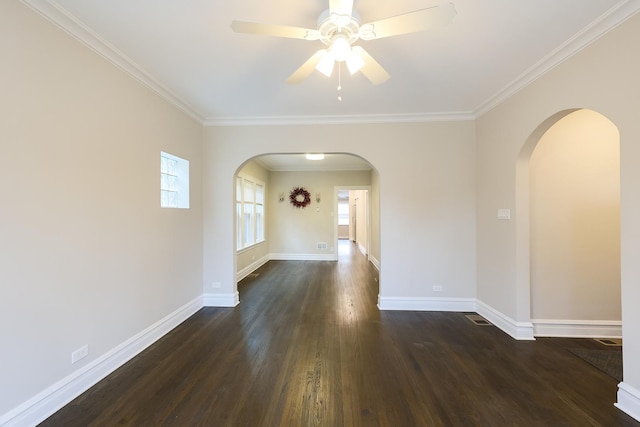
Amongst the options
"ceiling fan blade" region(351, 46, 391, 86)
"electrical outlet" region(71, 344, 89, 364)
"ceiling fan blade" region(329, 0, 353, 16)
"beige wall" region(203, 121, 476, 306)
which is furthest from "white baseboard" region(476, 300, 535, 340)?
"electrical outlet" region(71, 344, 89, 364)

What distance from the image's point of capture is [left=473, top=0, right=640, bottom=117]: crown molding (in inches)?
67.9

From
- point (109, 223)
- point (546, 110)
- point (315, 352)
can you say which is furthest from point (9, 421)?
point (546, 110)

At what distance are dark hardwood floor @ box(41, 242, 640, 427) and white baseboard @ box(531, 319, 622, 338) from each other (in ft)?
0.37

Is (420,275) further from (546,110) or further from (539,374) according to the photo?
(546,110)

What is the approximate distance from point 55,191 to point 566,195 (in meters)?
4.39

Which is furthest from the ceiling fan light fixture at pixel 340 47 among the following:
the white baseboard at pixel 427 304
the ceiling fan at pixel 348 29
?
the white baseboard at pixel 427 304

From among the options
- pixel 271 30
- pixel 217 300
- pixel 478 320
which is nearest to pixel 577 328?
pixel 478 320

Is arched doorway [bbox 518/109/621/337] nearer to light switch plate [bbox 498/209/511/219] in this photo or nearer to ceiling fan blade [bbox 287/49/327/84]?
light switch plate [bbox 498/209/511/219]

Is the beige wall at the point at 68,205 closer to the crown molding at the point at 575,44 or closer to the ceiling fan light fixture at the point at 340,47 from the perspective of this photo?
the ceiling fan light fixture at the point at 340,47

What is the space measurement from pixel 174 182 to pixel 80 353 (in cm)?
198

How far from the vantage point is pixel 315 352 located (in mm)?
2514

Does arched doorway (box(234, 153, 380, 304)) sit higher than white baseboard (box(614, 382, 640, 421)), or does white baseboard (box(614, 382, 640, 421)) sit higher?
arched doorway (box(234, 153, 380, 304))

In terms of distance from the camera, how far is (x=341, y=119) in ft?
12.0

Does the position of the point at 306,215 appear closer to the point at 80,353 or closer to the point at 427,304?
the point at 427,304
